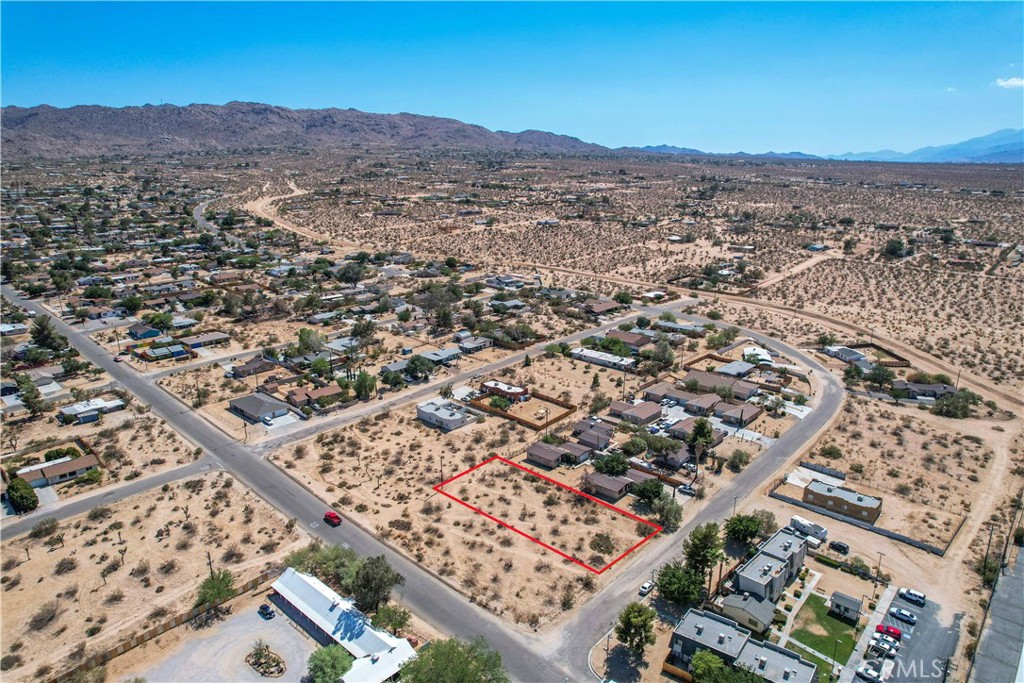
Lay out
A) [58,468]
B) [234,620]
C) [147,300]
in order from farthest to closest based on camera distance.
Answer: [147,300] → [58,468] → [234,620]

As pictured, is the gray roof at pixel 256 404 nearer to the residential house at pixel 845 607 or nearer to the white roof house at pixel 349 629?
the white roof house at pixel 349 629

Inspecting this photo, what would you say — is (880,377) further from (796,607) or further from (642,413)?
(796,607)

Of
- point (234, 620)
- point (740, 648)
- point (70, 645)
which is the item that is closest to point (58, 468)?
point (70, 645)

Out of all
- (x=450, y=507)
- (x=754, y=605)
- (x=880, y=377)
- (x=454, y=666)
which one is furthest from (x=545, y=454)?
(x=880, y=377)

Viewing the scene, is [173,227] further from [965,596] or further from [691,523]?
[965,596]

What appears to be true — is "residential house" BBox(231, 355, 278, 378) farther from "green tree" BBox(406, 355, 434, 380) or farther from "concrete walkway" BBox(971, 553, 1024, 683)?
"concrete walkway" BBox(971, 553, 1024, 683)

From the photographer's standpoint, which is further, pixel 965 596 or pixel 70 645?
pixel 965 596
